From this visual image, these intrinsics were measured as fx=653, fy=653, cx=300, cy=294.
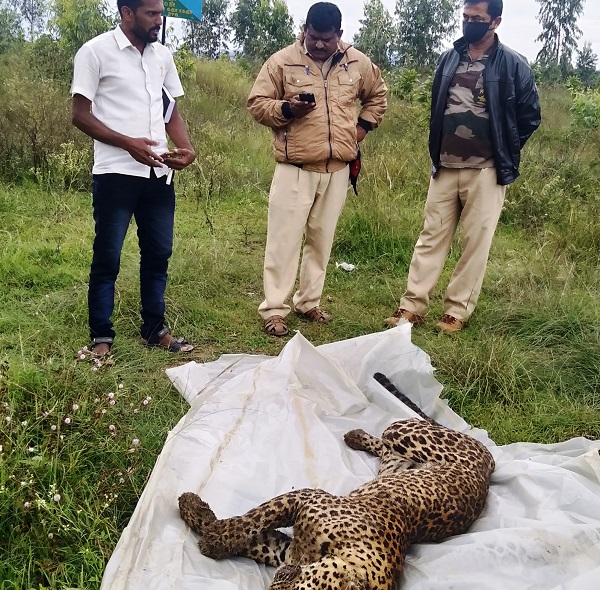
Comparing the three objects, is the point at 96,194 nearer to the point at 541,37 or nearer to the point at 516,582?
the point at 516,582

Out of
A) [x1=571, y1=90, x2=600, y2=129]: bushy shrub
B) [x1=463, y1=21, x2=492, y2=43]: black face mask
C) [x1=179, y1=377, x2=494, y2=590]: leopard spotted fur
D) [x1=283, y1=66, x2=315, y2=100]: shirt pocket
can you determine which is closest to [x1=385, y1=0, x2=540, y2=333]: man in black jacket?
[x1=463, y1=21, x2=492, y2=43]: black face mask

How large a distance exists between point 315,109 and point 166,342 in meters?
1.80

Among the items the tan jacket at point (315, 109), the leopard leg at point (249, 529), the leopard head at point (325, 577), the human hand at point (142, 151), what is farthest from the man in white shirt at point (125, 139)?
the leopard head at point (325, 577)

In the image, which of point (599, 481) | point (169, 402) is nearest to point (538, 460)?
point (599, 481)

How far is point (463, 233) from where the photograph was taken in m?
4.66

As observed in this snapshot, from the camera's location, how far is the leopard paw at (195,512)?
2.36 m

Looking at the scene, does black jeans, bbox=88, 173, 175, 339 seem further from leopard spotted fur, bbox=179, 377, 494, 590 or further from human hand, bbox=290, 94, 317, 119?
leopard spotted fur, bbox=179, 377, 494, 590

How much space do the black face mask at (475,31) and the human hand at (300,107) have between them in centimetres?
112

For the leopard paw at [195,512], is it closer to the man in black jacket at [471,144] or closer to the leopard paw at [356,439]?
the leopard paw at [356,439]

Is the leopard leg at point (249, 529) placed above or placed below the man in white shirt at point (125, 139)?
below

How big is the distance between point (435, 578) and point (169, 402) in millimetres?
1642

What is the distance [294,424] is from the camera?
3.10 metres

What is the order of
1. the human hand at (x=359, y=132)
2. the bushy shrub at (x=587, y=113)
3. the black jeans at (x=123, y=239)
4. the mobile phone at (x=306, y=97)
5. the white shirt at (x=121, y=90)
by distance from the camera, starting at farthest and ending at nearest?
the bushy shrub at (x=587, y=113)
the human hand at (x=359, y=132)
the mobile phone at (x=306, y=97)
the black jeans at (x=123, y=239)
the white shirt at (x=121, y=90)

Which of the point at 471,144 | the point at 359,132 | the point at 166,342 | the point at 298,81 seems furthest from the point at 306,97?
the point at 166,342
